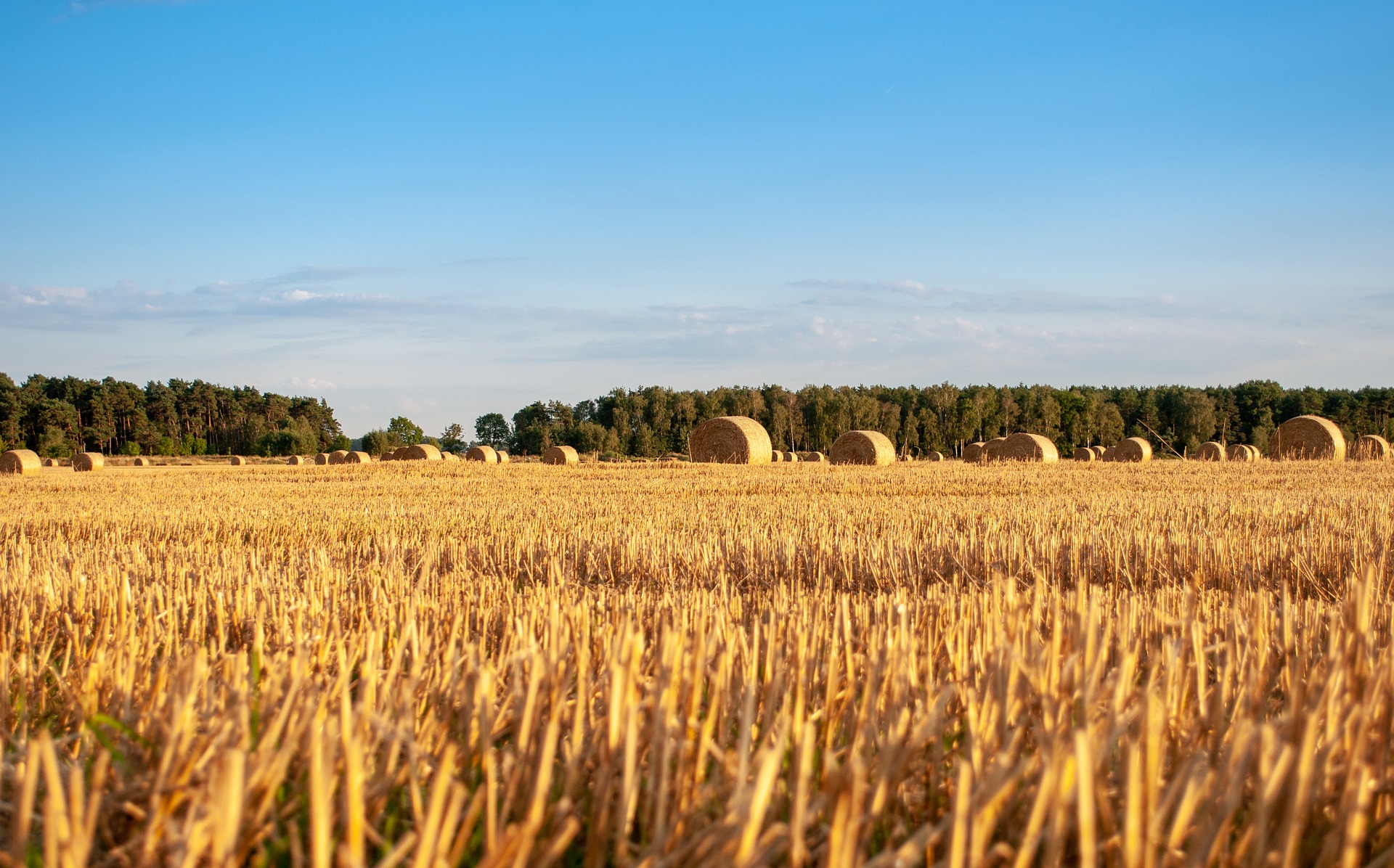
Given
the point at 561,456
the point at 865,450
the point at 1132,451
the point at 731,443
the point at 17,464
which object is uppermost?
the point at 731,443

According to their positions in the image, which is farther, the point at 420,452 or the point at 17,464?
the point at 420,452

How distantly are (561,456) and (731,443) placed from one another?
5480 mm

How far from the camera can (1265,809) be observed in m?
1.27

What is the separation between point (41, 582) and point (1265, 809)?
5.28 m

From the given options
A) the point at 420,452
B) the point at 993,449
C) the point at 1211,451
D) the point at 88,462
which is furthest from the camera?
the point at 88,462

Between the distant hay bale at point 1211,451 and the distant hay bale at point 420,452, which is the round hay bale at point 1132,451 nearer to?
the distant hay bale at point 1211,451

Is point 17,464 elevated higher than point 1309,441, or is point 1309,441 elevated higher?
point 1309,441

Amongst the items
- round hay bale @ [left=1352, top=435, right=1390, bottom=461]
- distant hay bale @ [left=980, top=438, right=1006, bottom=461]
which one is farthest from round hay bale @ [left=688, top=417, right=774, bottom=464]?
round hay bale @ [left=1352, top=435, right=1390, bottom=461]

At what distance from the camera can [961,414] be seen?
7750 centimetres

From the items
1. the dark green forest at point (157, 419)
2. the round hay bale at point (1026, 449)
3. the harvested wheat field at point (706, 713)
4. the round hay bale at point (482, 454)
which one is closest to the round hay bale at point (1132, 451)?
the round hay bale at point (1026, 449)

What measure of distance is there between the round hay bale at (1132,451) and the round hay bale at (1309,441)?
181 inches

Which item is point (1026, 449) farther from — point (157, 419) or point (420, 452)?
point (157, 419)

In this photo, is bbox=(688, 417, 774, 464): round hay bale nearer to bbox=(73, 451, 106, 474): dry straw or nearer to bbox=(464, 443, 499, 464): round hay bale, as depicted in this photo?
bbox=(464, 443, 499, 464): round hay bale

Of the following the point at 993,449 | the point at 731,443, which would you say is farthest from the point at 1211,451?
the point at 731,443
